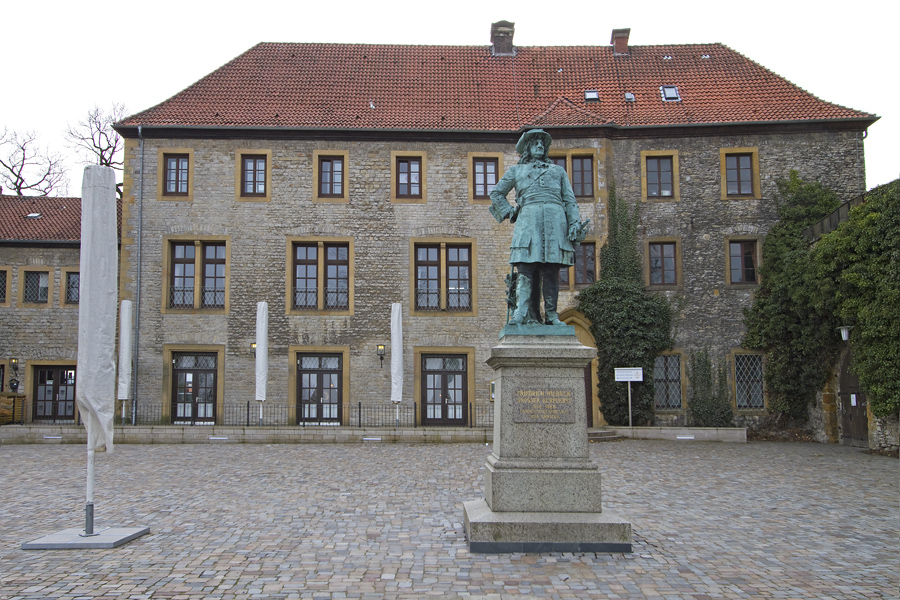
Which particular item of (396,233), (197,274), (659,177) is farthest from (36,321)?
(659,177)

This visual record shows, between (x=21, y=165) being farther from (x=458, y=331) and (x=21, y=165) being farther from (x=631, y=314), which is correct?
(x=631, y=314)

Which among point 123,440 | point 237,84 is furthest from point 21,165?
point 123,440

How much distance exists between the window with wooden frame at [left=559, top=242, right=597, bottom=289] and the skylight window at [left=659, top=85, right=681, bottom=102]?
5.79 metres

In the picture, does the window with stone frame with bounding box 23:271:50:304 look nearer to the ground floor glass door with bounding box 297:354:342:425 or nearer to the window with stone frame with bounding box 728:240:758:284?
the ground floor glass door with bounding box 297:354:342:425

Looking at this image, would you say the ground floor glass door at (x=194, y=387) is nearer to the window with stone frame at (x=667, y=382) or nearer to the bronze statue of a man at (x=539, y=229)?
the window with stone frame at (x=667, y=382)

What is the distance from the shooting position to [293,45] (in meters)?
27.2

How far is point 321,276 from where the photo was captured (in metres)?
23.2

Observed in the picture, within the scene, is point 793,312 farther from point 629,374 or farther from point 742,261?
point 629,374

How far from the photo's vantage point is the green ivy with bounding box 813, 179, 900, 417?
15.6 m

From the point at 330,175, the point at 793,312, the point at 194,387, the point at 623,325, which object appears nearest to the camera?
the point at 793,312

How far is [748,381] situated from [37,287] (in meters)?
23.2

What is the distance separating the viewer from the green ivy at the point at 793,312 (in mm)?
Answer: 20031

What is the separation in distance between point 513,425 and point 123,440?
13816 mm

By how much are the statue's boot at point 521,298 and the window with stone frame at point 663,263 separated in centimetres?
1609
